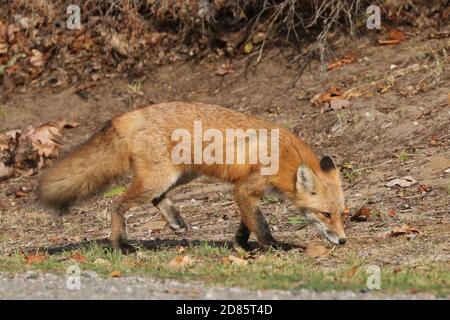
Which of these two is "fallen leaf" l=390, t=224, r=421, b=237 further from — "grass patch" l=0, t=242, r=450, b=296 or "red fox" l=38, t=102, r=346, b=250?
"grass patch" l=0, t=242, r=450, b=296

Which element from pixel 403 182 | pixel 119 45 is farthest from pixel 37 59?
pixel 403 182

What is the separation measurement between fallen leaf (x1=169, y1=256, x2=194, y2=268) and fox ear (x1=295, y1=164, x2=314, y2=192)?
150 cm

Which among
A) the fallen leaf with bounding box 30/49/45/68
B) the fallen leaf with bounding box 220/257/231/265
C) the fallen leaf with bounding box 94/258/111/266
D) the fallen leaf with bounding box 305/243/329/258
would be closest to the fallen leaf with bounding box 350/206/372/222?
the fallen leaf with bounding box 305/243/329/258

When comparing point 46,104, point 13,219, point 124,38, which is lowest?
point 13,219

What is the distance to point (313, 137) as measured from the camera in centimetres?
1344

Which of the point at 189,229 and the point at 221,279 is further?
the point at 189,229

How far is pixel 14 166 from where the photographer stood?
14039 mm

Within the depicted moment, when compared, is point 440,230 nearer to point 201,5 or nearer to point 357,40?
point 357,40

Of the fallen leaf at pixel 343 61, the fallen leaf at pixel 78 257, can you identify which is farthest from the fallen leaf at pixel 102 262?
the fallen leaf at pixel 343 61

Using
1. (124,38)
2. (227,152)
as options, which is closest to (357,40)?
(124,38)

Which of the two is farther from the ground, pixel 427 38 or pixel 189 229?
pixel 427 38

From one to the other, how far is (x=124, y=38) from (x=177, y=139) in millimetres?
7398

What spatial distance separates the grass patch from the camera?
22.5 feet

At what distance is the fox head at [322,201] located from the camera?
29.3 feet
